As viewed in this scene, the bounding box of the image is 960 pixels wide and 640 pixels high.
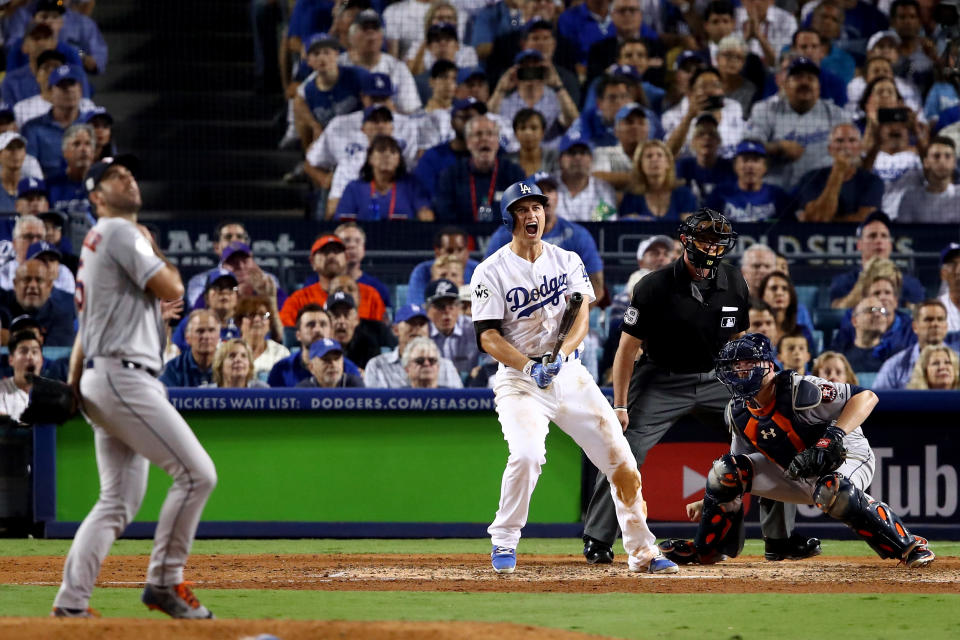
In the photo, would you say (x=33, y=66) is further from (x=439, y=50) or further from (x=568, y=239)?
(x=568, y=239)

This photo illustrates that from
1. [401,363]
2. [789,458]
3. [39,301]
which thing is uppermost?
[39,301]

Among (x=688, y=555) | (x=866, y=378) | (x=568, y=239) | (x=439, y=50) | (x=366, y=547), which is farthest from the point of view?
(x=439, y=50)

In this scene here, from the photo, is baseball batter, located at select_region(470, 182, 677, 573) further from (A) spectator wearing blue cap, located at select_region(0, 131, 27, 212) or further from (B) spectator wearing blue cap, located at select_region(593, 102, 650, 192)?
(A) spectator wearing blue cap, located at select_region(0, 131, 27, 212)

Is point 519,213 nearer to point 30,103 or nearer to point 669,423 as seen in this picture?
point 669,423

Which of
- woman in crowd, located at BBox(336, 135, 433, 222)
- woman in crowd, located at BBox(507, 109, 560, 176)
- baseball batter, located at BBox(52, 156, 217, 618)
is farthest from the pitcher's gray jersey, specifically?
woman in crowd, located at BBox(507, 109, 560, 176)

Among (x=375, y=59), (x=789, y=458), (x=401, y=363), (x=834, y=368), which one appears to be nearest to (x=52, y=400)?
(x=789, y=458)

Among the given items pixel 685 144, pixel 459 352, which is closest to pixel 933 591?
pixel 459 352
